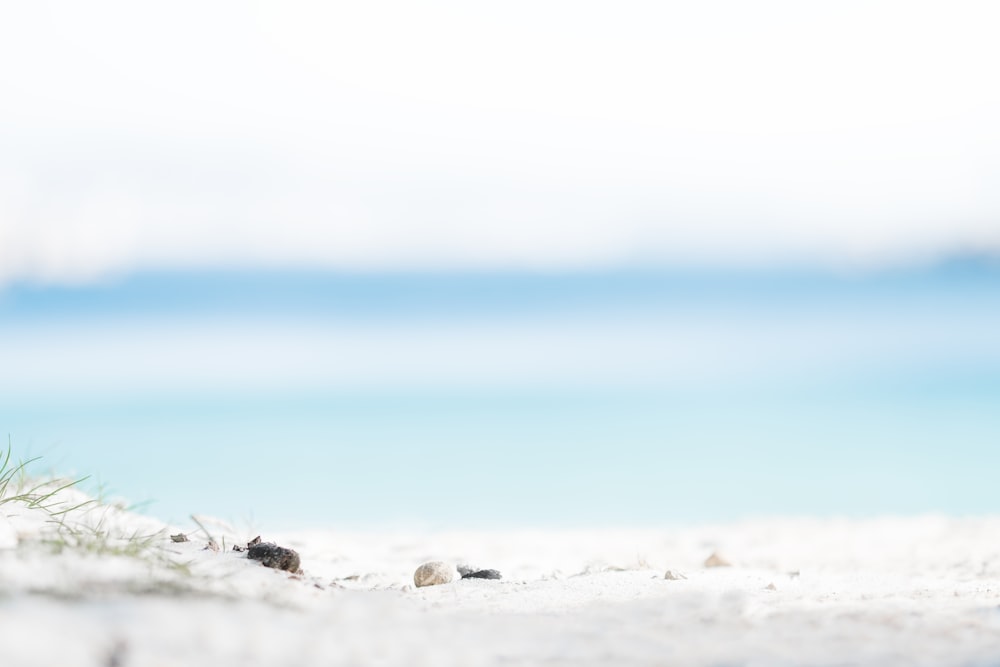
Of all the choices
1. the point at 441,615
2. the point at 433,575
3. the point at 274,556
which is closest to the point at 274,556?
the point at 274,556

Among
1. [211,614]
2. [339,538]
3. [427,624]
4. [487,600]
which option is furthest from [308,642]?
[339,538]

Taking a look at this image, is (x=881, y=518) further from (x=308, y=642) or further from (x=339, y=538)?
(x=308, y=642)

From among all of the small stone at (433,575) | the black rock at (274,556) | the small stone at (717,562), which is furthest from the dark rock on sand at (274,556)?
the small stone at (717,562)

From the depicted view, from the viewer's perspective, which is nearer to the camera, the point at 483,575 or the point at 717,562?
the point at 483,575

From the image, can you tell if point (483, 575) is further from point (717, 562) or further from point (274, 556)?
point (717, 562)

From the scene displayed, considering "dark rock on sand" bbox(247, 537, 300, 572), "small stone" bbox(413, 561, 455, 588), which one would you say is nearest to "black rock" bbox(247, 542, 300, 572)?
"dark rock on sand" bbox(247, 537, 300, 572)
